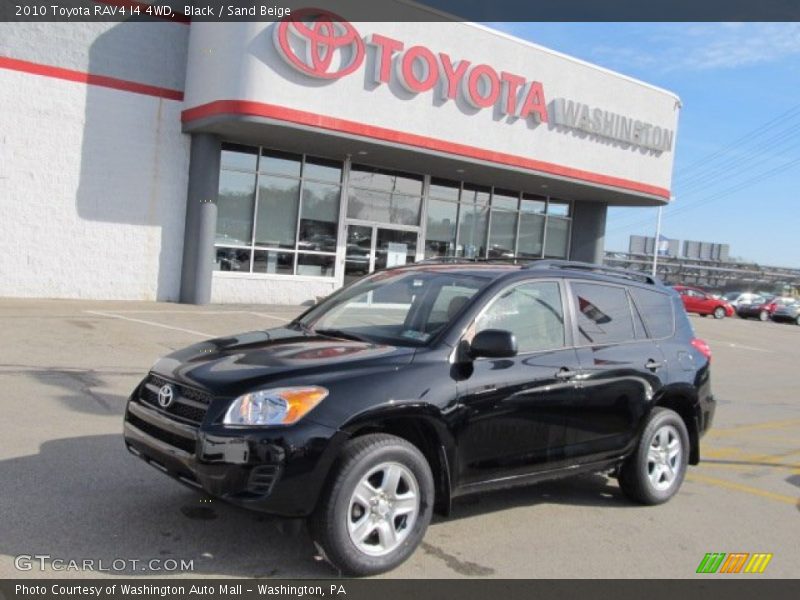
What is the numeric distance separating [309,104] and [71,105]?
477 centimetres

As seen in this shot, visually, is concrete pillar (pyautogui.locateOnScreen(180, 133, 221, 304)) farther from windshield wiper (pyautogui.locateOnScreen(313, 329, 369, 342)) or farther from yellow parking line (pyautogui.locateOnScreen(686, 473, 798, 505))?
yellow parking line (pyautogui.locateOnScreen(686, 473, 798, 505))

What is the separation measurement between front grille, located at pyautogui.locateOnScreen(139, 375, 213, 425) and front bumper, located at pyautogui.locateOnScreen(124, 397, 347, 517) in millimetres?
138

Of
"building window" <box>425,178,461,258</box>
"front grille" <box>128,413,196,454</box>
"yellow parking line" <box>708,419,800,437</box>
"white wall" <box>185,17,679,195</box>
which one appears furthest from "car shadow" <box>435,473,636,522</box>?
"building window" <box>425,178,461,258</box>

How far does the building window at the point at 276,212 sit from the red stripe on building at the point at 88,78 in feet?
5.87

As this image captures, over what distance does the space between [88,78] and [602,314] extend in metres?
13.3

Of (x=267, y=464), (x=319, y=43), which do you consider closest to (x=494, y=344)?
(x=267, y=464)

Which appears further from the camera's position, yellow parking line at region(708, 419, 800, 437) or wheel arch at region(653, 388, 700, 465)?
yellow parking line at region(708, 419, 800, 437)

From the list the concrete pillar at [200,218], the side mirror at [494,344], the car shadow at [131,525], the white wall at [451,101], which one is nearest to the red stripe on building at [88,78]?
the white wall at [451,101]

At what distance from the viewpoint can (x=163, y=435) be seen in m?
4.12

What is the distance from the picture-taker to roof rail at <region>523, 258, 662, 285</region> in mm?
5425

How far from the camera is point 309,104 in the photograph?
15.5 meters

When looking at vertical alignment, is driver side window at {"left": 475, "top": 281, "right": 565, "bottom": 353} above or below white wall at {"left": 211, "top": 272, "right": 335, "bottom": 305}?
above

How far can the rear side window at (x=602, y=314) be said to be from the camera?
17.4 ft

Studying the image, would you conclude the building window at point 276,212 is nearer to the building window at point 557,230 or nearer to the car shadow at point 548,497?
the building window at point 557,230
